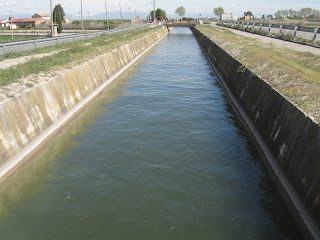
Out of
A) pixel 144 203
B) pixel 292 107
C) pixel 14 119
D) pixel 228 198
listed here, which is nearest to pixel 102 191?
pixel 144 203

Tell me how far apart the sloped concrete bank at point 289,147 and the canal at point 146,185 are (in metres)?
0.44

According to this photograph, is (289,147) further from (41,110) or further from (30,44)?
(30,44)

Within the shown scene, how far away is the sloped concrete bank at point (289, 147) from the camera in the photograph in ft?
22.4

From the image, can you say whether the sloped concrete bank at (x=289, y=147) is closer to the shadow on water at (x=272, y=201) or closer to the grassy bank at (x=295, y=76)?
the shadow on water at (x=272, y=201)

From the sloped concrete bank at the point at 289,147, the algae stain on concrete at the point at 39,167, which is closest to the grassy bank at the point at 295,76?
the sloped concrete bank at the point at 289,147

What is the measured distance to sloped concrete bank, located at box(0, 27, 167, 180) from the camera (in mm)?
9711

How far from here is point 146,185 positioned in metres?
8.81

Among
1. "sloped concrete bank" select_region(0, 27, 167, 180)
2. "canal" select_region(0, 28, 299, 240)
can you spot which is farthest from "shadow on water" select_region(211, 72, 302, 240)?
"sloped concrete bank" select_region(0, 27, 167, 180)

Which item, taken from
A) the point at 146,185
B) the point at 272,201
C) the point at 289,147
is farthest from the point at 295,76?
the point at 146,185

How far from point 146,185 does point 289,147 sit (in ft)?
13.3

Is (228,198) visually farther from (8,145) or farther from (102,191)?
(8,145)

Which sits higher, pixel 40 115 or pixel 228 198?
pixel 40 115

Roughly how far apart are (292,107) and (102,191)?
5863 mm

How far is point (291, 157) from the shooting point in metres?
8.22
